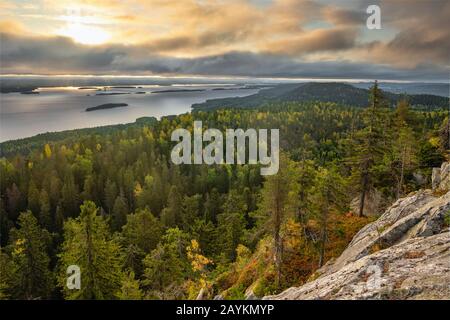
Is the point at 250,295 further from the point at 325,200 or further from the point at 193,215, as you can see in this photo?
the point at 193,215

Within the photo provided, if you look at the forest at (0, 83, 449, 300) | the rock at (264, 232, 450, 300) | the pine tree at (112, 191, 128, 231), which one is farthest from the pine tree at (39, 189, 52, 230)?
the rock at (264, 232, 450, 300)

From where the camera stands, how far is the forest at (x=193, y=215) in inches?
918

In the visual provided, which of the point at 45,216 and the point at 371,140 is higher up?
the point at 371,140

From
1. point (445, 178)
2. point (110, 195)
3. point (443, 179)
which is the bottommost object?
point (110, 195)

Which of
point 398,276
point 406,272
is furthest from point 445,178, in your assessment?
point 398,276

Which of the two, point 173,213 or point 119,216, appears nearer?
point 173,213

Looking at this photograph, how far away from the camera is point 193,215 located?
65250mm

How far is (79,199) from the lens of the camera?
7812cm

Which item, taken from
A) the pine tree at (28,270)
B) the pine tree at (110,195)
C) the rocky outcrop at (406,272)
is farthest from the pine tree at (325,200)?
the pine tree at (110,195)

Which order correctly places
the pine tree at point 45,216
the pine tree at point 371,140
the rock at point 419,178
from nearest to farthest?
the pine tree at point 371,140
the rock at point 419,178
the pine tree at point 45,216

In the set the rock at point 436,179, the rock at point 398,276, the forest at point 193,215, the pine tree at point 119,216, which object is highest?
the rock at point 398,276

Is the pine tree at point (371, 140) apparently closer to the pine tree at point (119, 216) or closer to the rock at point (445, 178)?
the rock at point (445, 178)
